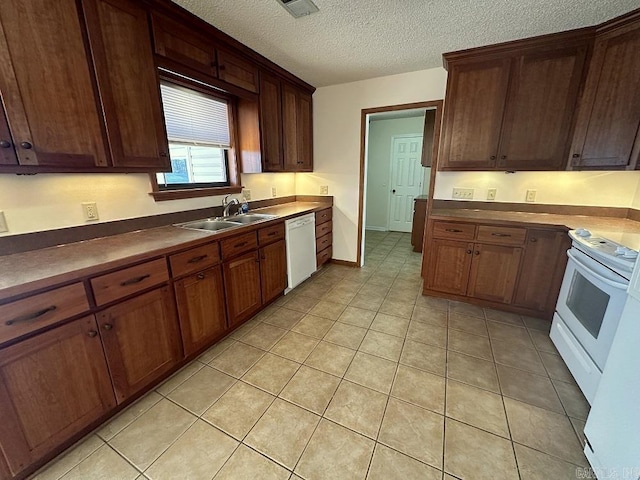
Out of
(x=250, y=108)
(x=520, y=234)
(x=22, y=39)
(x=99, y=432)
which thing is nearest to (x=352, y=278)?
(x=520, y=234)

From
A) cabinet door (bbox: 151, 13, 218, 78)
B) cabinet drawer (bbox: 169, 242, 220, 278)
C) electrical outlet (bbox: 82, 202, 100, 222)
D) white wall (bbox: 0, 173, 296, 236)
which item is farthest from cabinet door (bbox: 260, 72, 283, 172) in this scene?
electrical outlet (bbox: 82, 202, 100, 222)

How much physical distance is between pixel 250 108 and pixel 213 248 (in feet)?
5.23

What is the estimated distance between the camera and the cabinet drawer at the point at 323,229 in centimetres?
350

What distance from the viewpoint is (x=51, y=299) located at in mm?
1167

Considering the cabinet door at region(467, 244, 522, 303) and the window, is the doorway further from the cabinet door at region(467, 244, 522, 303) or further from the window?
the window

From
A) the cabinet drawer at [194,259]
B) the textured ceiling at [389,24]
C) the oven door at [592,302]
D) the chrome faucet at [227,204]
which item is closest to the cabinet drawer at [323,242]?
the chrome faucet at [227,204]

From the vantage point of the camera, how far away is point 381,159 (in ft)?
18.9

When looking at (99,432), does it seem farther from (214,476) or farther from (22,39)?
(22,39)

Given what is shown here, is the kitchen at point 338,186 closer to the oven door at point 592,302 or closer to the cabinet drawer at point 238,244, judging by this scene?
the cabinet drawer at point 238,244

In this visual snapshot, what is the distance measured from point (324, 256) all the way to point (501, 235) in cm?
212

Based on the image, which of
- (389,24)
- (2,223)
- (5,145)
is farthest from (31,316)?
(389,24)

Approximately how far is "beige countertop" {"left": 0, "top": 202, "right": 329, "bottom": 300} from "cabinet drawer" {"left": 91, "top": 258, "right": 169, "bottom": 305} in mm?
52

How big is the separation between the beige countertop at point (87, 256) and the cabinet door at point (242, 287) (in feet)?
1.01

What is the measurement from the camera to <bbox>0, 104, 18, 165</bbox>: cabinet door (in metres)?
1.20
